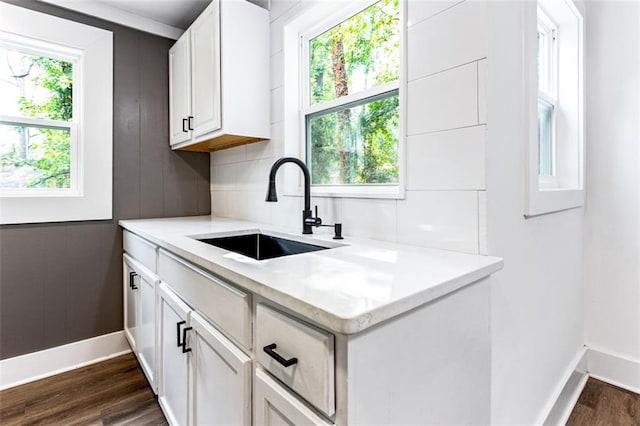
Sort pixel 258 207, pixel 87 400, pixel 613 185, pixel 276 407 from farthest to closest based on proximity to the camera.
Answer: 1. pixel 258 207
2. pixel 613 185
3. pixel 87 400
4. pixel 276 407

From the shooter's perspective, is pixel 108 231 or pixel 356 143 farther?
pixel 108 231

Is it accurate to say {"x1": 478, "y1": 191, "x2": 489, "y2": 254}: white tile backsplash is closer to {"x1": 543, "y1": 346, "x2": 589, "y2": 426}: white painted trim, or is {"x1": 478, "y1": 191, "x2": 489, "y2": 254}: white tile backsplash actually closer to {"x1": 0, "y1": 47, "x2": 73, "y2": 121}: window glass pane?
{"x1": 543, "y1": 346, "x2": 589, "y2": 426}: white painted trim

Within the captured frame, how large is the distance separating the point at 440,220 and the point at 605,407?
1453 millimetres

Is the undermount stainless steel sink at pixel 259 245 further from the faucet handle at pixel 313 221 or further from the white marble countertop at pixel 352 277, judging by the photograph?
the white marble countertop at pixel 352 277

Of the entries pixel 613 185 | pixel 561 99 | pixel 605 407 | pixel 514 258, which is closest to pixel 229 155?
pixel 514 258

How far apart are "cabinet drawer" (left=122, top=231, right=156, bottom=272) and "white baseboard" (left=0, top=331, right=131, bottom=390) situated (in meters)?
0.62

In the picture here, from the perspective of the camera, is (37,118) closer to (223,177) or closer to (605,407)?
(223,177)

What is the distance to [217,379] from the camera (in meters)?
1.02

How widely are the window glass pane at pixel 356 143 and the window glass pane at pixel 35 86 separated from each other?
1.55m

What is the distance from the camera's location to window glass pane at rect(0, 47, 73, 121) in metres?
1.95

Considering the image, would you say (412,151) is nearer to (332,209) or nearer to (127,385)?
(332,209)

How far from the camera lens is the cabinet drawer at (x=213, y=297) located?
0.89m

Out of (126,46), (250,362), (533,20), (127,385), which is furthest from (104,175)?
(533,20)

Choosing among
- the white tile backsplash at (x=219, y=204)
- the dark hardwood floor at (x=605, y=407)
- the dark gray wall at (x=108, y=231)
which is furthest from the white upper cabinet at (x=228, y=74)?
the dark hardwood floor at (x=605, y=407)
